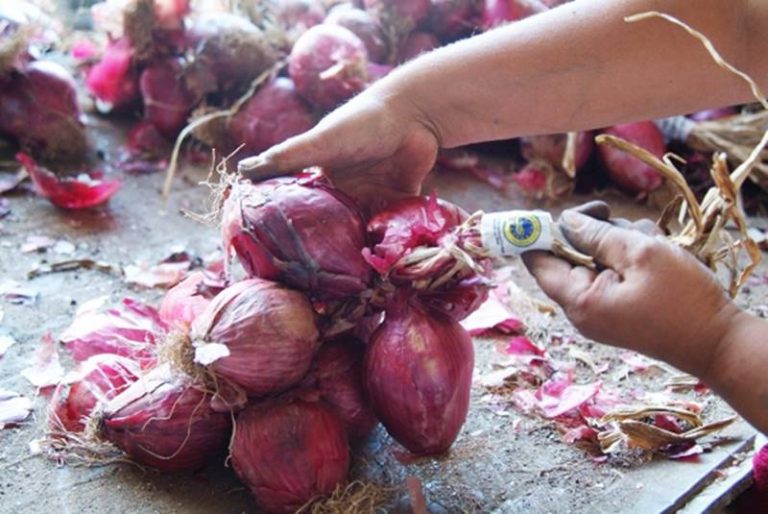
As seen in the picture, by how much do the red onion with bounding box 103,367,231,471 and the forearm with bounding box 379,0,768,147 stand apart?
63cm

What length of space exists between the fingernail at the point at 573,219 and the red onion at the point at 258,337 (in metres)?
0.40

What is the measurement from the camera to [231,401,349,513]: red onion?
47.8 inches

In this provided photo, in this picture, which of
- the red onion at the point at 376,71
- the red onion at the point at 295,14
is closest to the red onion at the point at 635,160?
the red onion at the point at 376,71

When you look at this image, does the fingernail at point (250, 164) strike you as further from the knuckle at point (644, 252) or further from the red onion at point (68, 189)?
the red onion at point (68, 189)

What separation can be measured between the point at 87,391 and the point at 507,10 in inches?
79.1

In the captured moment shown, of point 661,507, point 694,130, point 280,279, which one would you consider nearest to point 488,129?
point 280,279

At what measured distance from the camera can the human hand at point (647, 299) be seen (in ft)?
3.49

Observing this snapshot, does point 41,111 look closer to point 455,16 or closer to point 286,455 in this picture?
point 455,16

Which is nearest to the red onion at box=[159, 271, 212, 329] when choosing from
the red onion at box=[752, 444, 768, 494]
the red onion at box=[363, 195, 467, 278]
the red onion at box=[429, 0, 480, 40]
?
the red onion at box=[363, 195, 467, 278]

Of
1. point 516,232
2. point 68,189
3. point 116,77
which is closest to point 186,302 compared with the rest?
point 516,232

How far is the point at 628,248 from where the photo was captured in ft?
3.59

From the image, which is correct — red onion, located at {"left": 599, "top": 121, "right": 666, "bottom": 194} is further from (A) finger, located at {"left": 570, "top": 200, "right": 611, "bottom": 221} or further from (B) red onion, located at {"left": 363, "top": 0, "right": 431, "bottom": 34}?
(A) finger, located at {"left": 570, "top": 200, "right": 611, "bottom": 221}

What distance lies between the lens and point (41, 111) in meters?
2.65

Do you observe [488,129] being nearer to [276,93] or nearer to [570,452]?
[570,452]
